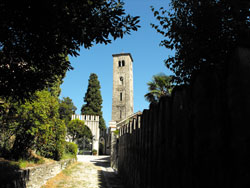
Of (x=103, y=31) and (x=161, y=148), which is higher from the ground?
(x=103, y=31)

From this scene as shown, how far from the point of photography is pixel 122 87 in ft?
137

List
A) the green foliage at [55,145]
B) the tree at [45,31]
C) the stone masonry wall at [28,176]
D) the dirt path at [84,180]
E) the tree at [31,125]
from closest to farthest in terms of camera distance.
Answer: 1. the tree at [45,31]
2. the stone masonry wall at [28,176]
3. the dirt path at [84,180]
4. the tree at [31,125]
5. the green foliage at [55,145]

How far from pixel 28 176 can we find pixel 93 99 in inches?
1406

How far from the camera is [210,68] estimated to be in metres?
1.35

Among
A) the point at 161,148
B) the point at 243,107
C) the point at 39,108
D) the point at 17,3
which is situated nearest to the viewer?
the point at 243,107

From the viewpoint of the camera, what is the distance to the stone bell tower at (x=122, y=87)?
39.8m

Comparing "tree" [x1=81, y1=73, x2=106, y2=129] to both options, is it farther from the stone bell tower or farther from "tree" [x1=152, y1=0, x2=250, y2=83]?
"tree" [x1=152, y1=0, x2=250, y2=83]

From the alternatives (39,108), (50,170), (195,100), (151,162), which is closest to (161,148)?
(151,162)

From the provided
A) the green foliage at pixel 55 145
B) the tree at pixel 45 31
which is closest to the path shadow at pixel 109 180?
the green foliage at pixel 55 145

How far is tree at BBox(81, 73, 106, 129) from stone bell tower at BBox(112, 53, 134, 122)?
3.46 m

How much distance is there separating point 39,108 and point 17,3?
4.78 metres

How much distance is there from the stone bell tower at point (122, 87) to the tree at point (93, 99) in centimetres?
346

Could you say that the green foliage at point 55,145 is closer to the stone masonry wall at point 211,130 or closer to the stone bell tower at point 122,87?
the stone masonry wall at point 211,130

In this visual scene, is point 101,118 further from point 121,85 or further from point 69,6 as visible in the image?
point 69,6
